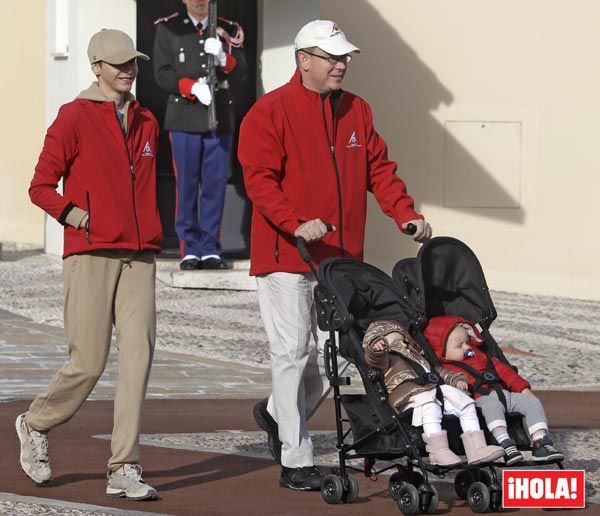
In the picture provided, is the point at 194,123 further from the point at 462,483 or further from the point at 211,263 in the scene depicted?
the point at 462,483

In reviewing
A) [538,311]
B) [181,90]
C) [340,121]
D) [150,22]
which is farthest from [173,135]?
[340,121]

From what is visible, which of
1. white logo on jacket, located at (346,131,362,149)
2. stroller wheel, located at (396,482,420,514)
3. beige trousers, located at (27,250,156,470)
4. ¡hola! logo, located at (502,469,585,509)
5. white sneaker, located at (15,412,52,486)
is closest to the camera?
stroller wheel, located at (396,482,420,514)

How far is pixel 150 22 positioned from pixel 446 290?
9.58m

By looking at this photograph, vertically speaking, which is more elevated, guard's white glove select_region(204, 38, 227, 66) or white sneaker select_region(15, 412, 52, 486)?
guard's white glove select_region(204, 38, 227, 66)

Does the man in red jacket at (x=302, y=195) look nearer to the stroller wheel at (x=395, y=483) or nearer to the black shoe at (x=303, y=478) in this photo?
the black shoe at (x=303, y=478)

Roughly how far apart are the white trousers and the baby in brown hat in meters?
0.40

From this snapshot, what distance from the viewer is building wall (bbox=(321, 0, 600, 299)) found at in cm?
1700

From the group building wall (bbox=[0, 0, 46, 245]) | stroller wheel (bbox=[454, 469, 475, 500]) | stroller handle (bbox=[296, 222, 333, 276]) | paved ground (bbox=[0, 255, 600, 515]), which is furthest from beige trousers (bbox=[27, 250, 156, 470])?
building wall (bbox=[0, 0, 46, 245])

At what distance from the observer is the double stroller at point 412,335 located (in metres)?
7.39

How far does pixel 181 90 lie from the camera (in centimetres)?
1575

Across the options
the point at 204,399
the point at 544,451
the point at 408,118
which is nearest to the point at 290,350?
the point at 544,451

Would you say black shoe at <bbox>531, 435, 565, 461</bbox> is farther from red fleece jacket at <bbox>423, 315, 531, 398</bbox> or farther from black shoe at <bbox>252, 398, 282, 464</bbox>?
black shoe at <bbox>252, 398, 282, 464</bbox>

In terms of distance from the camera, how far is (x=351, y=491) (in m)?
7.61

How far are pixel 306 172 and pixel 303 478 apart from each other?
1.38 m
